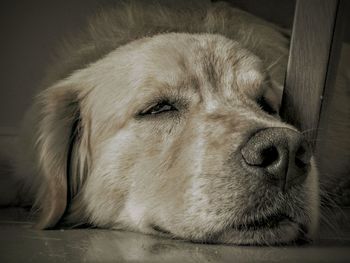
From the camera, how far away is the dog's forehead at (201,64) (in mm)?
2410

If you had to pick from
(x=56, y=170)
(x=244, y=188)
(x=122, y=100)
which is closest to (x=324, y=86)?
(x=244, y=188)

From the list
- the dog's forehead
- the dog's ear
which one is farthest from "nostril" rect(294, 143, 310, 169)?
the dog's ear

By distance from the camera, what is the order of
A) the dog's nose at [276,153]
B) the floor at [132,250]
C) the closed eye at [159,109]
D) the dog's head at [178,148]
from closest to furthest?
the floor at [132,250], the dog's nose at [276,153], the dog's head at [178,148], the closed eye at [159,109]

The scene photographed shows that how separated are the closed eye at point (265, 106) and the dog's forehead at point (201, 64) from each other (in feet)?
0.23

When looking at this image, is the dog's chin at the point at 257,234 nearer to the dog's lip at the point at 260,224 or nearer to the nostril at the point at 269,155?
the dog's lip at the point at 260,224

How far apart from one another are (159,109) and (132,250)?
767mm

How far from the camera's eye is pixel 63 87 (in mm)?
2711

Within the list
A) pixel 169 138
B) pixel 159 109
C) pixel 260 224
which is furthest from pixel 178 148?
pixel 260 224

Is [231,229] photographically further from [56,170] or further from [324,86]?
[56,170]

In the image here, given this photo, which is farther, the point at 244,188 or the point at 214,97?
the point at 214,97

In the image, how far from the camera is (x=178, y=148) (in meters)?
2.17

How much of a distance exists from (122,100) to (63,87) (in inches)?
17.2

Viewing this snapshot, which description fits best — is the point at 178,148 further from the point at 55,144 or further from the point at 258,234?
the point at 55,144

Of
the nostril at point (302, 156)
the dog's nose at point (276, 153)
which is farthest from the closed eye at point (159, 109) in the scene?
the nostril at point (302, 156)
